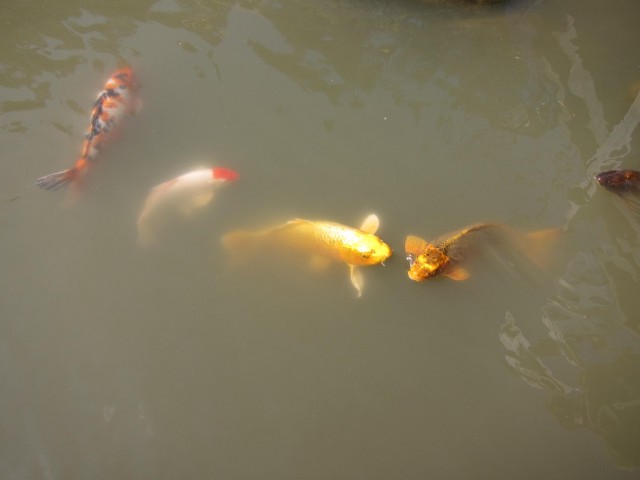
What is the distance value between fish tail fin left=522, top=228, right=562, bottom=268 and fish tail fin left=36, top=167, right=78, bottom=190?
3.72m

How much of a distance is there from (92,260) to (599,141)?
174 inches

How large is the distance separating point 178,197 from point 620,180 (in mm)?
3627

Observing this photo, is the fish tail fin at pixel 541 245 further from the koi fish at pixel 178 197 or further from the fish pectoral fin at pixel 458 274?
the koi fish at pixel 178 197

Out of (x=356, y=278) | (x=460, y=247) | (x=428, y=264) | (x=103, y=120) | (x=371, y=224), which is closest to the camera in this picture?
(x=428, y=264)

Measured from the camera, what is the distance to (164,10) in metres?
4.98

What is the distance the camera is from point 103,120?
13.6ft

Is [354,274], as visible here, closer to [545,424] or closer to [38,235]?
[545,424]

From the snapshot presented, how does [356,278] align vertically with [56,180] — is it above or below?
above

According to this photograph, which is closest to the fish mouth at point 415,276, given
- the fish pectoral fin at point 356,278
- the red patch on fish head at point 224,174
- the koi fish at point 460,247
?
the koi fish at point 460,247

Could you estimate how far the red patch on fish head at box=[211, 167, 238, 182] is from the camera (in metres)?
3.93

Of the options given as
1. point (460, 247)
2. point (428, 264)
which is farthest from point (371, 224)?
point (460, 247)

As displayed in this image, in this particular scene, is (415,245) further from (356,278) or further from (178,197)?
(178,197)

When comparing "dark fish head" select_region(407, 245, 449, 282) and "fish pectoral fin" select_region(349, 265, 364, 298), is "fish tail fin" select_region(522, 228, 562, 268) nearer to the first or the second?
"dark fish head" select_region(407, 245, 449, 282)

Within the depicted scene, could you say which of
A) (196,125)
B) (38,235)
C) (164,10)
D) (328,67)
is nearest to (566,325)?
(328,67)
